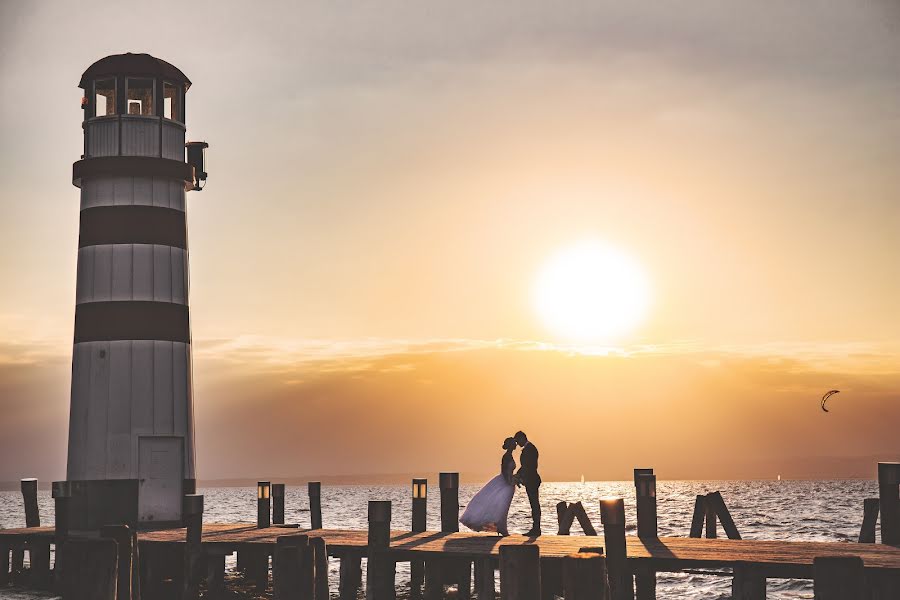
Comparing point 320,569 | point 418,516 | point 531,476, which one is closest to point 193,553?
point 418,516

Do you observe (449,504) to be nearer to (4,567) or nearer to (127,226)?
(127,226)

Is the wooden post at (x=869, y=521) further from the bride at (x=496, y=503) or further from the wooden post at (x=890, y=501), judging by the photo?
the bride at (x=496, y=503)

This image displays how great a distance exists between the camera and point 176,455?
27.6 meters

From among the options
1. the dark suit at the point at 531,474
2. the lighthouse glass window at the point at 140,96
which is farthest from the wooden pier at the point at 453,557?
the lighthouse glass window at the point at 140,96

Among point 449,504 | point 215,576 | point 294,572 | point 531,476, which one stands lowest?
point 215,576

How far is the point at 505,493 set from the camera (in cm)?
2166

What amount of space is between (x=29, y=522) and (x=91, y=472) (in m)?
5.12

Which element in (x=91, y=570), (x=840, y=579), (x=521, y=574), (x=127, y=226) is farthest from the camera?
(x=127, y=226)

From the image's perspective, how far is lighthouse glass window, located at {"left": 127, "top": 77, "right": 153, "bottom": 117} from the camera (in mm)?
28391

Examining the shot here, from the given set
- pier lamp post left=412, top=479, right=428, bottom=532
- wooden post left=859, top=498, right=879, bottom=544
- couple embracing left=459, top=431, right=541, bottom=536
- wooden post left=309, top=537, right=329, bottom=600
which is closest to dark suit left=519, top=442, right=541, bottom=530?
couple embracing left=459, top=431, right=541, bottom=536

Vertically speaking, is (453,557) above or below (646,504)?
below

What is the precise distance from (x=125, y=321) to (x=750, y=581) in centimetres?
1710

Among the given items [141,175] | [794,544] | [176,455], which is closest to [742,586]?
[794,544]

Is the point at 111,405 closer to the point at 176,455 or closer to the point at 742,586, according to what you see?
the point at 176,455
